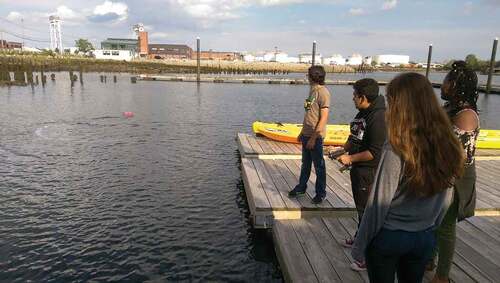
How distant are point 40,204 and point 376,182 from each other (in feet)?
30.2

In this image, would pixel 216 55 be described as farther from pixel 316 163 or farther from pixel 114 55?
pixel 316 163

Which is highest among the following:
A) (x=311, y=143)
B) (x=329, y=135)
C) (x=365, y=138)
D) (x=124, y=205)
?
(x=365, y=138)

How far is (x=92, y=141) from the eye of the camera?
1623 centimetres

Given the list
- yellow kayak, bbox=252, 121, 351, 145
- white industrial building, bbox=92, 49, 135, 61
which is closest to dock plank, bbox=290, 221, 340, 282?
yellow kayak, bbox=252, 121, 351, 145

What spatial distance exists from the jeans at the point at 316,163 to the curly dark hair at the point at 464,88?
2.88 metres

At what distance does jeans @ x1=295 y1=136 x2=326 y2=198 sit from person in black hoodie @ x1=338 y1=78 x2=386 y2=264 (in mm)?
1819

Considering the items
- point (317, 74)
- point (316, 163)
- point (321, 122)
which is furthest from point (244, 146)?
point (317, 74)

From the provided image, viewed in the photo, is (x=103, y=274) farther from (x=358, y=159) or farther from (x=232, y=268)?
(x=358, y=159)

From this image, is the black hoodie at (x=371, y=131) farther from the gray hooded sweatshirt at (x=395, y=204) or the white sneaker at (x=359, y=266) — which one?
the gray hooded sweatshirt at (x=395, y=204)

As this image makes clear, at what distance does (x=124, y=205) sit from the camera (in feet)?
30.3

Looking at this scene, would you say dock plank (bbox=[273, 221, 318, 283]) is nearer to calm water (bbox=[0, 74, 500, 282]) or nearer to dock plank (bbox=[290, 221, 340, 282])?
dock plank (bbox=[290, 221, 340, 282])

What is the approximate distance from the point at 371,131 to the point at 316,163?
2429 mm

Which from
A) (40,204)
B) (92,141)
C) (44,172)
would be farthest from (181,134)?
(40,204)

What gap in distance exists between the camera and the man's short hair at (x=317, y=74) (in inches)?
238
